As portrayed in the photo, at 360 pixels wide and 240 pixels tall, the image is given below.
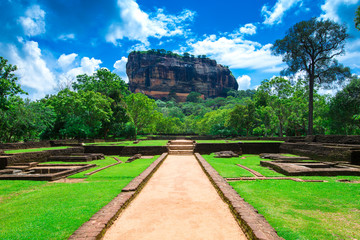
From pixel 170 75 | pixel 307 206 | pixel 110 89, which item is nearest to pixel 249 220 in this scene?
pixel 307 206

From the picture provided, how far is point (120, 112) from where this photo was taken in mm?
29078

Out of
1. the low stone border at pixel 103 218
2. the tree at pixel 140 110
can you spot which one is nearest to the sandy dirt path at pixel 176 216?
the low stone border at pixel 103 218

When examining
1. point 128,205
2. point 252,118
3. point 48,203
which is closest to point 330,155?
point 128,205

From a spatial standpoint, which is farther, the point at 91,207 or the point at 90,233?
the point at 91,207

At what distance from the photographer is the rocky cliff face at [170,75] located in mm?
108875

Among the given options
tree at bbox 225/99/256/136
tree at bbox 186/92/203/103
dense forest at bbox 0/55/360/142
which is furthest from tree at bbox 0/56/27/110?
tree at bbox 186/92/203/103

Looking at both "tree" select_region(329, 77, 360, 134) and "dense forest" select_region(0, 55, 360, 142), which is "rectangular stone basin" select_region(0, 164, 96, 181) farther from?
"tree" select_region(329, 77, 360, 134)

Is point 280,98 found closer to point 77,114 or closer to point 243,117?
Answer: point 243,117

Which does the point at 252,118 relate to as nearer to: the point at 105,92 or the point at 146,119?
the point at 146,119

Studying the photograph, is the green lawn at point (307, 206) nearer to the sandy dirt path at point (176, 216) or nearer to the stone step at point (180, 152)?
the sandy dirt path at point (176, 216)

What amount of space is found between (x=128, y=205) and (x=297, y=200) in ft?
11.9

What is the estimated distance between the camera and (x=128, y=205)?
14.3 feet

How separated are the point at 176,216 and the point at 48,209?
96.7 inches

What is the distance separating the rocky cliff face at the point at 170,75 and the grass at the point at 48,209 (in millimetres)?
103217
